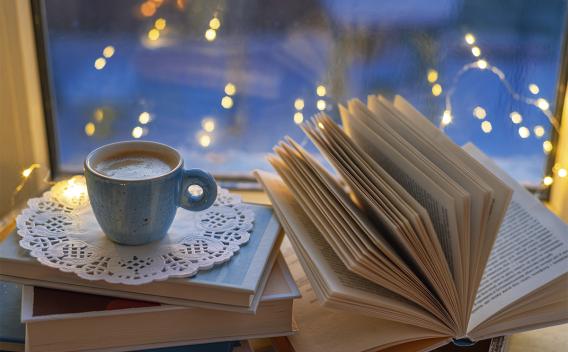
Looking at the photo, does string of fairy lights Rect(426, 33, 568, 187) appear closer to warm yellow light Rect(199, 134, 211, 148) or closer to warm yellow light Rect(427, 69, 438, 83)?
warm yellow light Rect(427, 69, 438, 83)

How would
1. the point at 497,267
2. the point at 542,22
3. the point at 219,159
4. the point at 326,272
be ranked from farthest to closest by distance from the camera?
the point at 219,159
the point at 542,22
the point at 497,267
the point at 326,272

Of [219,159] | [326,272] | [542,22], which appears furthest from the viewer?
[219,159]

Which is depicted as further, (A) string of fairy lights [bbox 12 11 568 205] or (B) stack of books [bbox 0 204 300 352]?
(A) string of fairy lights [bbox 12 11 568 205]

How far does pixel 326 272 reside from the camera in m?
0.69

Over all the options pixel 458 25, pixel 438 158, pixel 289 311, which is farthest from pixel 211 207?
pixel 458 25

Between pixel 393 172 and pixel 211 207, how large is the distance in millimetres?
215

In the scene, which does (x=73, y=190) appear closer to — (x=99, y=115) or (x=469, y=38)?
(x=99, y=115)

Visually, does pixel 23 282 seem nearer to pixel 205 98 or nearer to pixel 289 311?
pixel 289 311

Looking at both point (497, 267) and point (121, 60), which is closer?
point (497, 267)

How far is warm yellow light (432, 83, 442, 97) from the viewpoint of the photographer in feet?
3.43

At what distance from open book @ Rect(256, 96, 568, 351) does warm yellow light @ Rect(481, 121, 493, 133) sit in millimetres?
223

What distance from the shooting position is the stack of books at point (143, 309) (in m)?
0.67

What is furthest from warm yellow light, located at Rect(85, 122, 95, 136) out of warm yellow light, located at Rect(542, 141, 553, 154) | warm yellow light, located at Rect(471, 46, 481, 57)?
warm yellow light, located at Rect(542, 141, 553, 154)

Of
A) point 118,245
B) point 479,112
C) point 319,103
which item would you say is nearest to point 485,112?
point 479,112
